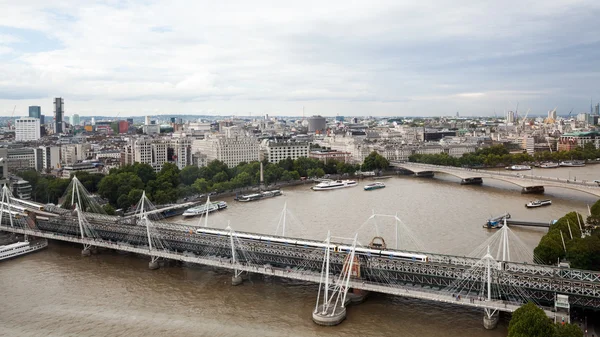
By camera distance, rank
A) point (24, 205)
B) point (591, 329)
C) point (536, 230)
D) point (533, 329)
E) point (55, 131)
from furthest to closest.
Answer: point (55, 131) → point (24, 205) → point (536, 230) → point (591, 329) → point (533, 329)

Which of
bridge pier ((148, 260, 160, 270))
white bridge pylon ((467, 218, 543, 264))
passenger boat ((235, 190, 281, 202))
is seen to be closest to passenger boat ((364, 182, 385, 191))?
passenger boat ((235, 190, 281, 202))

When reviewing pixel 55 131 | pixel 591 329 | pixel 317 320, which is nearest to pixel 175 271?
pixel 317 320

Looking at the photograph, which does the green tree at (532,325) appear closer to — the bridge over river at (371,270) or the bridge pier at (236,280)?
the bridge over river at (371,270)

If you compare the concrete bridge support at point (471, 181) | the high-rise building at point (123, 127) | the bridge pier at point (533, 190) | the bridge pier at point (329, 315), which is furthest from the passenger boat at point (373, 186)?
the high-rise building at point (123, 127)

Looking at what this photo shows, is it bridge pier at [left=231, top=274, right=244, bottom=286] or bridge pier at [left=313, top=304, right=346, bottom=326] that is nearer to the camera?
bridge pier at [left=313, top=304, right=346, bottom=326]

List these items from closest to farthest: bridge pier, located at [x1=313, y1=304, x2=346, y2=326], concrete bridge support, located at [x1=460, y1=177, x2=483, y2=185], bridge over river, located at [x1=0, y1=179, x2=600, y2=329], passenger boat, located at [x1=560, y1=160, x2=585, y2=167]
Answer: bridge over river, located at [x1=0, y1=179, x2=600, y2=329], bridge pier, located at [x1=313, y1=304, x2=346, y2=326], concrete bridge support, located at [x1=460, y1=177, x2=483, y2=185], passenger boat, located at [x1=560, y1=160, x2=585, y2=167]

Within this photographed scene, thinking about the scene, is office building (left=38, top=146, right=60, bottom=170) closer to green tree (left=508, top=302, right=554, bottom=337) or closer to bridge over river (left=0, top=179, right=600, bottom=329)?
bridge over river (left=0, top=179, right=600, bottom=329)

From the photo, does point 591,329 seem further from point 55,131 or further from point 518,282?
point 55,131
